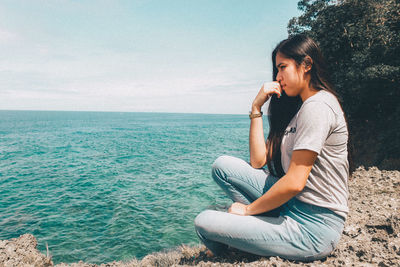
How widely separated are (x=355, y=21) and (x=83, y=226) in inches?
819

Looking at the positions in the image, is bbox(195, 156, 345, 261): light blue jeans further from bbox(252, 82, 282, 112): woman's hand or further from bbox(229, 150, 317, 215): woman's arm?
bbox(252, 82, 282, 112): woman's hand

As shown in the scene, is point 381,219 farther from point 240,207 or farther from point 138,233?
point 138,233

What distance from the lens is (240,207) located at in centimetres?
269

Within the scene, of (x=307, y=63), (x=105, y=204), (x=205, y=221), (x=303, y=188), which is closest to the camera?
(x=303, y=188)

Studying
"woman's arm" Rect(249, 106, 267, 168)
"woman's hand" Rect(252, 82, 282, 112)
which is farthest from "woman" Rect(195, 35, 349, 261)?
"woman's arm" Rect(249, 106, 267, 168)

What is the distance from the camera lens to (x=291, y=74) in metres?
2.61

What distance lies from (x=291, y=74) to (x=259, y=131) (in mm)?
817

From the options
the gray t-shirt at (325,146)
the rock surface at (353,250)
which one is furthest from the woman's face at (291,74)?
the rock surface at (353,250)

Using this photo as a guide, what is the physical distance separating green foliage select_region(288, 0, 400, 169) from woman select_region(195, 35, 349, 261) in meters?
12.2

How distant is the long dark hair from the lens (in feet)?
8.13

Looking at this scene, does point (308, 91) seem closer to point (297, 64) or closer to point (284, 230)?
point (297, 64)

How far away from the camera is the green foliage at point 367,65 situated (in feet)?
46.0

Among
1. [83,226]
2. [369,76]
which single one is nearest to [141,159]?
[83,226]

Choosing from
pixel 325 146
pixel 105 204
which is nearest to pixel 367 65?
pixel 325 146
